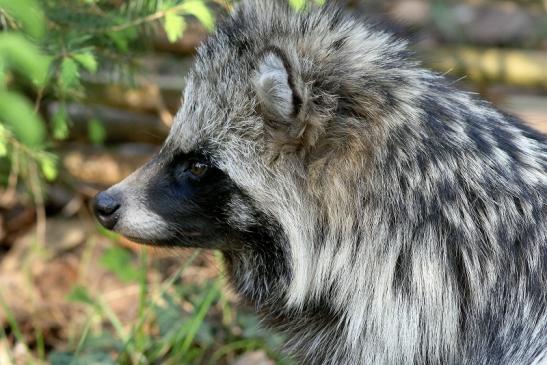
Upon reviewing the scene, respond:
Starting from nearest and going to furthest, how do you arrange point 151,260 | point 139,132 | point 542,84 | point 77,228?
1. point 151,260
2. point 77,228
3. point 139,132
4. point 542,84

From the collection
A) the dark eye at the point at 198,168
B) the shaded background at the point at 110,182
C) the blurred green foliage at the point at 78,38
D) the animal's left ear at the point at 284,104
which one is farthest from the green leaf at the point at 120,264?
the animal's left ear at the point at 284,104

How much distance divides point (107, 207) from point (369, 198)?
1.02 meters

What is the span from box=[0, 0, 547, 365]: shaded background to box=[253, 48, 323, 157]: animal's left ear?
0.83 ft

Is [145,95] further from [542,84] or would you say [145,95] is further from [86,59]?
[542,84]

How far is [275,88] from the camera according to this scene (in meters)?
3.01

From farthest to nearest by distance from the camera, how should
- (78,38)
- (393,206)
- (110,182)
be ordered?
1. (110,182)
2. (78,38)
3. (393,206)

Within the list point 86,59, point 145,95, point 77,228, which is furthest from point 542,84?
point 86,59

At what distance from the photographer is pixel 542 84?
7215mm

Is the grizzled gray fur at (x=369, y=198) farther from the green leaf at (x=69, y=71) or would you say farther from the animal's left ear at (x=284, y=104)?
the green leaf at (x=69, y=71)

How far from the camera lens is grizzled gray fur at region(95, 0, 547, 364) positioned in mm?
3096

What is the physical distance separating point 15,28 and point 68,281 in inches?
92.6

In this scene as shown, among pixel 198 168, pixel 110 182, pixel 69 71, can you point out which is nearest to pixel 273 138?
pixel 198 168

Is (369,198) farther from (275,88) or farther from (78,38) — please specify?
(78,38)

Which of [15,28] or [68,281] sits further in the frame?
[68,281]
